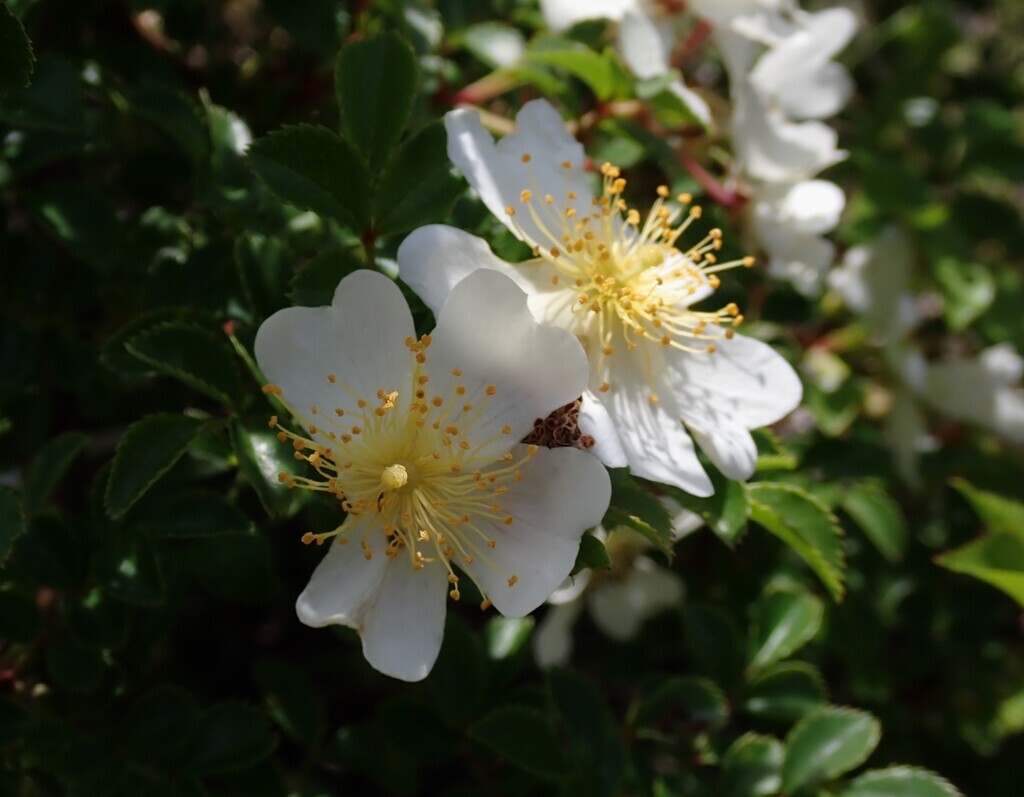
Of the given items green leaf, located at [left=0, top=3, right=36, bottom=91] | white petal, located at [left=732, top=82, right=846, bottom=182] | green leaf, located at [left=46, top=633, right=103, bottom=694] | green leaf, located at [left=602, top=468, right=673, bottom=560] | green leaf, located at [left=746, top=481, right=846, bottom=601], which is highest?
green leaf, located at [left=0, top=3, right=36, bottom=91]

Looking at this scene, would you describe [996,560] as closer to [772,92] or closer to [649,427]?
[649,427]

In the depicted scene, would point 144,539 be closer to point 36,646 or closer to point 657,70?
point 36,646

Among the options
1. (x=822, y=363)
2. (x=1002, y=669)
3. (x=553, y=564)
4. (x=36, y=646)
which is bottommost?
(x=1002, y=669)

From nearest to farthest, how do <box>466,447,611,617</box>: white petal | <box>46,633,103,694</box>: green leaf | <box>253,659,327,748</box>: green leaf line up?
<box>466,447,611,617</box>: white petal < <box>46,633,103,694</box>: green leaf < <box>253,659,327,748</box>: green leaf

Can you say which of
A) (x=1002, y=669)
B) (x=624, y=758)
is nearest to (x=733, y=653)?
(x=624, y=758)

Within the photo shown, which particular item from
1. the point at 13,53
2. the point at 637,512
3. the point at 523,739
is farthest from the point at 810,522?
the point at 13,53

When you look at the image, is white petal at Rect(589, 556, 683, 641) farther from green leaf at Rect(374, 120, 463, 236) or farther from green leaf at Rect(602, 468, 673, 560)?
green leaf at Rect(374, 120, 463, 236)

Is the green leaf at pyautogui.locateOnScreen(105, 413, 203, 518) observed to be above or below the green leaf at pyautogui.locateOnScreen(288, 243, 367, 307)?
below

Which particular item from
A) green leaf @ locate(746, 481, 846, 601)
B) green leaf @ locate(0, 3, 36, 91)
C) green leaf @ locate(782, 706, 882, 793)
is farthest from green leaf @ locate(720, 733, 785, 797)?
green leaf @ locate(0, 3, 36, 91)
